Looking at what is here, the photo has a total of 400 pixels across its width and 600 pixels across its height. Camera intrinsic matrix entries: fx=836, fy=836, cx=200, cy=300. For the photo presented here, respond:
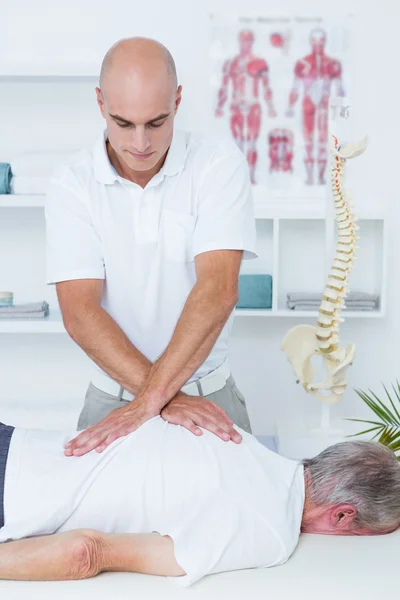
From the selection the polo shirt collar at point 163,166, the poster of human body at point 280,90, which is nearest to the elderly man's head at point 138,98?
the polo shirt collar at point 163,166

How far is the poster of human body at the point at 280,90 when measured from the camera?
3684 millimetres

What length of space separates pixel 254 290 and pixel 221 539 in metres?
2.02

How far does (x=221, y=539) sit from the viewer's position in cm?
162

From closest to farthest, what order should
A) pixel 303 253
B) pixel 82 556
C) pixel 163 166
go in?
pixel 82 556, pixel 163 166, pixel 303 253

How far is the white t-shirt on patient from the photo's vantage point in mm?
1636

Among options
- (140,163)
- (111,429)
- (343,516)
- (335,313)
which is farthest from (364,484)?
(335,313)

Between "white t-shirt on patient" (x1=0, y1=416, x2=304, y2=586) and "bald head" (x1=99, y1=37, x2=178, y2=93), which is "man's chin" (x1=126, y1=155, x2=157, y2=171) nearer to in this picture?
"bald head" (x1=99, y1=37, x2=178, y2=93)

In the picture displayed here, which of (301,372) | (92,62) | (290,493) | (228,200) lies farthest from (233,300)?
(92,62)

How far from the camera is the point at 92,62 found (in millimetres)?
3619

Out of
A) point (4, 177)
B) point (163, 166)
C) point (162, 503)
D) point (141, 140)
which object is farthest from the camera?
point (4, 177)

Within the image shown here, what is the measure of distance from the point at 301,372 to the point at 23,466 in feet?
5.46

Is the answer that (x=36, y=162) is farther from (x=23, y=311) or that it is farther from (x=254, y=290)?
(x=254, y=290)

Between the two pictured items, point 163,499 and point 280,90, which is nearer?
point 163,499

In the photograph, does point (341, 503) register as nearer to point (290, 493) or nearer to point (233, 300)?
point (290, 493)
